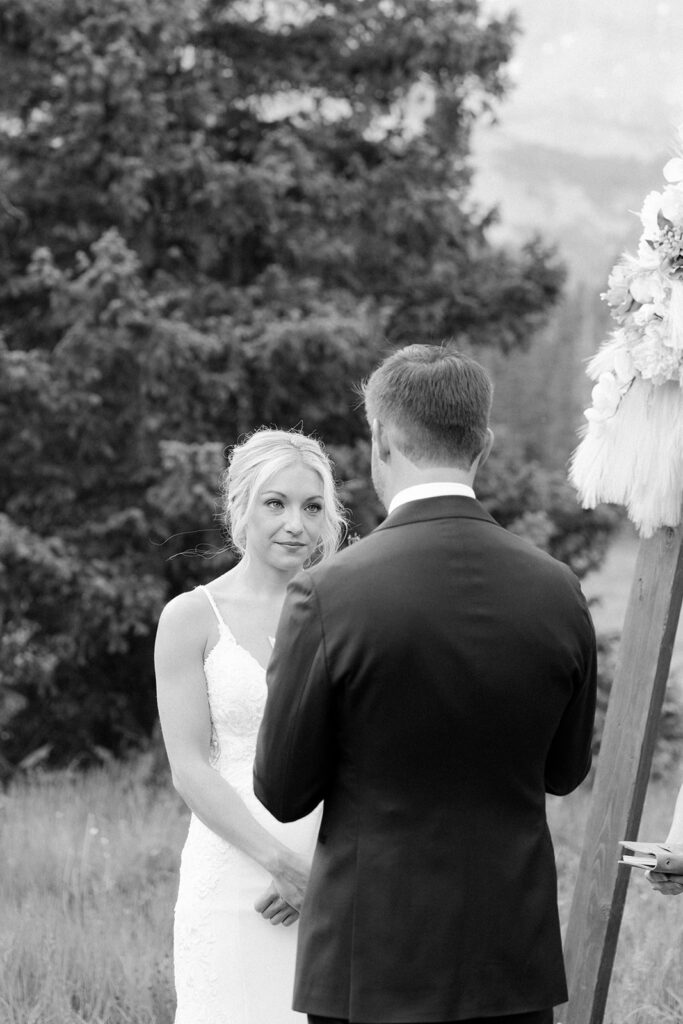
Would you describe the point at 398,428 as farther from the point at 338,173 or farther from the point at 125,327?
the point at 338,173

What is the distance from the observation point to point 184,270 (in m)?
9.38

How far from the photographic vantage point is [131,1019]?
4.30m

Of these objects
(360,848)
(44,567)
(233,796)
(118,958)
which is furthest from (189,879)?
(44,567)

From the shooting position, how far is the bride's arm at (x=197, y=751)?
3.08 metres

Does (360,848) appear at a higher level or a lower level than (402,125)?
lower

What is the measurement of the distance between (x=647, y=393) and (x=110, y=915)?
3105 mm

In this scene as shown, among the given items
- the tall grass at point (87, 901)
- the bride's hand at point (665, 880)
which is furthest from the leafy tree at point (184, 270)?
the bride's hand at point (665, 880)

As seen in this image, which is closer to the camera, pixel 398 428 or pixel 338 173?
pixel 398 428

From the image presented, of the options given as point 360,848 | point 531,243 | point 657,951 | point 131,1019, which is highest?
point 531,243

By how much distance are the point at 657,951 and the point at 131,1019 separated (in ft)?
6.61

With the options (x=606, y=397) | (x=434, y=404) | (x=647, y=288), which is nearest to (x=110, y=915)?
(x=606, y=397)

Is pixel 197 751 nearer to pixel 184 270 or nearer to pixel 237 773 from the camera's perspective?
pixel 237 773

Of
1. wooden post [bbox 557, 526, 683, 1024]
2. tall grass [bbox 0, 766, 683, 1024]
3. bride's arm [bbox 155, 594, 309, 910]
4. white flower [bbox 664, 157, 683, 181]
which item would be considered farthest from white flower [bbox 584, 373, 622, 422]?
tall grass [bbox 0, 766, 683, 1024]

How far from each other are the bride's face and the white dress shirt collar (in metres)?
1.16
